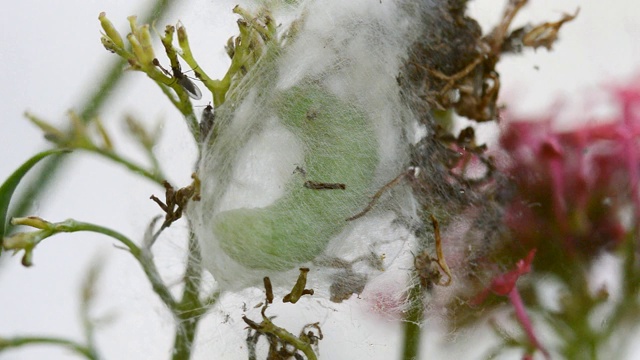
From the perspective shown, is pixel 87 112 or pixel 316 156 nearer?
pixel 316 156

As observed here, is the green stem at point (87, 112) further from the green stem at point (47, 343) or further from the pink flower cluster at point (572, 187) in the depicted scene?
the pink flower cluster at point (572, 187)

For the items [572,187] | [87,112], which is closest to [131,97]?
[87,112]

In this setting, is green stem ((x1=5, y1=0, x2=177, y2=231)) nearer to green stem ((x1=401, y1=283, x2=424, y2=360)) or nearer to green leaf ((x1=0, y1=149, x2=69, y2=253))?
green leaf ((x1=0, y1=149, x2=69, y2=253))

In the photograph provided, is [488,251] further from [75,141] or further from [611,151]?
[75,141]

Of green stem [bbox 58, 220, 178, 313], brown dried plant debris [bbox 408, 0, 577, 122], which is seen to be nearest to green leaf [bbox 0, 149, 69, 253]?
green stem [bbox 58, 220, 178, 313]

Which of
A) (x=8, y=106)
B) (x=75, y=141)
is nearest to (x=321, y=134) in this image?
(x=75, y=141)

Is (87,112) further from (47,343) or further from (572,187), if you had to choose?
(572,187)
